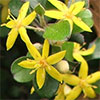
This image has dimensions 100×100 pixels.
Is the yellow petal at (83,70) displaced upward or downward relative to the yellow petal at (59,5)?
downward

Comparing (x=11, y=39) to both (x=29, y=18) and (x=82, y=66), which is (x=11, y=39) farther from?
(x=82, y=66)

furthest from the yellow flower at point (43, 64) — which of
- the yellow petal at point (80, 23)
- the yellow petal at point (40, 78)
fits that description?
the yellow petal at point (80, 23)

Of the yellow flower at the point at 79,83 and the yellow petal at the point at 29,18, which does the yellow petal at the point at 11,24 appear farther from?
the yellow flower at the point at 79,83

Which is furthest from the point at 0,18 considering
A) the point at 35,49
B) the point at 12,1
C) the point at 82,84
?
the point at 82,84

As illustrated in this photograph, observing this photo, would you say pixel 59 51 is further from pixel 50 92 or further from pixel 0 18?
pixel 0 18

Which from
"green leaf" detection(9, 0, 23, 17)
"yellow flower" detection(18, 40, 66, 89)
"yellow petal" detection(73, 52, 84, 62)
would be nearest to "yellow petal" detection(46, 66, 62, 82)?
"yellow flower" detection(18, 40, 66, 89)

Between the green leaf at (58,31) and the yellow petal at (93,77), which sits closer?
the green leaf at (58,31)
